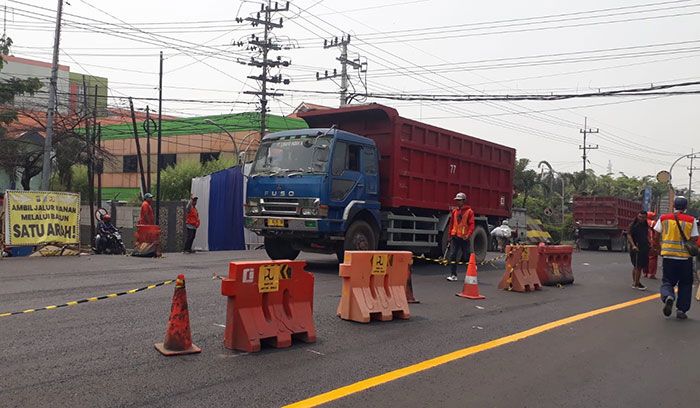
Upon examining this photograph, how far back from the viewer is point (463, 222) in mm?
12320

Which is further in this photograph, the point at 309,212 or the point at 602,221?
the point at 602,221

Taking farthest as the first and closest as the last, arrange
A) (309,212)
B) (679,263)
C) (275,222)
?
(275,222)
(309,212)
(679,263)

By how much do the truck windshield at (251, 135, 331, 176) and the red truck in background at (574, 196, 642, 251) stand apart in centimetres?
2273

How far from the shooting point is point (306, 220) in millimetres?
12094

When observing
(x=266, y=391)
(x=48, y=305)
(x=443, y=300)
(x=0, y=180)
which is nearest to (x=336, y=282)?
(x=443, y=300)

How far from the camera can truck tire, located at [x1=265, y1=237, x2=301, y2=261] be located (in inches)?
554

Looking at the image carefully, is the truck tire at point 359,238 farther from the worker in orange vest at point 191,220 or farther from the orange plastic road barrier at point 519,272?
the worker in orange vest at point 191,220

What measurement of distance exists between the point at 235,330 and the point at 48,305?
354 centimetres

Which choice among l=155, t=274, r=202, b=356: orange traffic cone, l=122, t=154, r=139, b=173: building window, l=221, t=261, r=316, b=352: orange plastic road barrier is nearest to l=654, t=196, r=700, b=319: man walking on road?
l=221, t=261, r=316, b=352: orange plastic road barrier

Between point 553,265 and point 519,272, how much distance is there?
5.78 ft

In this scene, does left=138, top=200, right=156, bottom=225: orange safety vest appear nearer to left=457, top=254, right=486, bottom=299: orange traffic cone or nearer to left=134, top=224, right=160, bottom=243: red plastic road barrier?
left=134, top=224, right=160, bottom=243: red plastic road barrier

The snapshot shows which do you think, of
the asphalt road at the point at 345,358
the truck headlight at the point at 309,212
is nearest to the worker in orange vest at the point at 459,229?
the asphalt road at the point at 345,358

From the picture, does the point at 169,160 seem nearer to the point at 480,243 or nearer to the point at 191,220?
the point at 191,220

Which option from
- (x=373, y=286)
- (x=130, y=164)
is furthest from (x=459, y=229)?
(x=130, y=164)
